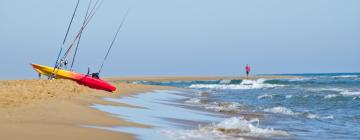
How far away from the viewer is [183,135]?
28.3 feet

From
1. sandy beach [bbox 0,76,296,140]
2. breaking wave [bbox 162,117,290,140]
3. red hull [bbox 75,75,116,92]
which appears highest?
red hull [bbox 75,75,116,92]

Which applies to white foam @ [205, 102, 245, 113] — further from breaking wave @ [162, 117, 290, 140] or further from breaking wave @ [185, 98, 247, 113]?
breaking wave @ [162, 117, 290, 140]

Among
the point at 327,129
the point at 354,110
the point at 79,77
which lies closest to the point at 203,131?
the point at 327,129

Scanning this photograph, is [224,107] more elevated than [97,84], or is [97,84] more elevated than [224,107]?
[97,84]

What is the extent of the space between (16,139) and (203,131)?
12.7 feet

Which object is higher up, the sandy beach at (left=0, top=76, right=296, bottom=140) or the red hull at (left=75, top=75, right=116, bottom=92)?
the red hull at (left=75, top=75, right=116, bottom=92)

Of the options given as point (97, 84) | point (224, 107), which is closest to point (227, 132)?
point (224, 107)

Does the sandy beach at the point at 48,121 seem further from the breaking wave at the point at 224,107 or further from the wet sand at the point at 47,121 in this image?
the breaking wave at the point at 224,107

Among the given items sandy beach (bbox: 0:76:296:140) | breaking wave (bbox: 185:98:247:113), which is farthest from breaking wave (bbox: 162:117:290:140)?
breaking wave (bbox: 185:98:247:113)

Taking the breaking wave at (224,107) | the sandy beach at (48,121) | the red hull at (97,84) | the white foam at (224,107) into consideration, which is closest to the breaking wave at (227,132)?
the sandy beach at (48,121)

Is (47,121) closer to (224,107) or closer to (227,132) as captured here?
(227,132)

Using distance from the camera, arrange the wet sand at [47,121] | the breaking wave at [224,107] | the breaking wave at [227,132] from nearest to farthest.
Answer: the wet sand at [47,121], the breaking wave at [227,132], the breaking wave at [224,107]

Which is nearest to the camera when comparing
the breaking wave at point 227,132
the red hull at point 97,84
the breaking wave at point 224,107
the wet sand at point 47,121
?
the wet sand at point 47,121

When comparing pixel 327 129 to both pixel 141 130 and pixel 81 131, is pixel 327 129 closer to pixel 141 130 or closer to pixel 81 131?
pixel 141 130
